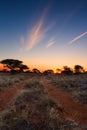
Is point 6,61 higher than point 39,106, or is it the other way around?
point 6,61

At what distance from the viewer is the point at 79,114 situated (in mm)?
9711

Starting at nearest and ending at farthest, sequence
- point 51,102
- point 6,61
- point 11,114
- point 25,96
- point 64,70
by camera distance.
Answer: point 11,114, point 51,102, point 25,96, point 6,61, point 64,70

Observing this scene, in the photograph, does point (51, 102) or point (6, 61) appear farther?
point (6, 61)

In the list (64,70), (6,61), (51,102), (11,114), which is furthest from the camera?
(64,70)

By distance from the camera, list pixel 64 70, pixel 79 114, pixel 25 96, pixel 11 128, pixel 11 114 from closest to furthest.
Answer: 1. pixel 11 128
2. pixel 11 114
3. pixel 79 114
4. pixel 25 96
5. pixel 64 70

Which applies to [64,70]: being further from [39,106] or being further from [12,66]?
[39,106]

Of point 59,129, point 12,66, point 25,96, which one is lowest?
point 59,129

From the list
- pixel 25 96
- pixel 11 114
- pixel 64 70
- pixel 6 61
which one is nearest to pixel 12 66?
pixel 6 61

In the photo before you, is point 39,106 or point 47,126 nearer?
point 47,126

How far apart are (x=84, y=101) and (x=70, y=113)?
3543 mm

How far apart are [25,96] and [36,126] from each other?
5.90 metres

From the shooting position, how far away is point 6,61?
7044 cm

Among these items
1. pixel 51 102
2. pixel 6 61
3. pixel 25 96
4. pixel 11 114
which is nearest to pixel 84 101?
pixel 51 102

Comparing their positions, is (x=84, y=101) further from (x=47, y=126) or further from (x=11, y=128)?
(x=11, y=128)
